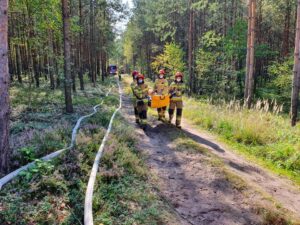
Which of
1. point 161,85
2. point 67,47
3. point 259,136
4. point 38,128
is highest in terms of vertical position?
point 67,47

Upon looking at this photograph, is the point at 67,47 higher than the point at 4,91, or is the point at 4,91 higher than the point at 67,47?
the point at 67,47

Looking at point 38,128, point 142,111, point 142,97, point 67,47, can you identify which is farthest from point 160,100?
point 38,128

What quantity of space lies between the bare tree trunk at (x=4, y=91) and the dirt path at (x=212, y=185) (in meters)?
3.07

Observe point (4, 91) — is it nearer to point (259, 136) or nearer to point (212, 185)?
point (212, 185)

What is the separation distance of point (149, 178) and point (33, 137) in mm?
3189

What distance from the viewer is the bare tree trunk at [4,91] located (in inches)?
187

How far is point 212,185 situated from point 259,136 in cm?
416

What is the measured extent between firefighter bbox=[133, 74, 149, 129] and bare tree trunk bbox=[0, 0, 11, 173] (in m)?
5.83

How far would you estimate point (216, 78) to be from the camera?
28.4 m

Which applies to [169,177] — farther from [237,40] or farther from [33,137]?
[237,40]

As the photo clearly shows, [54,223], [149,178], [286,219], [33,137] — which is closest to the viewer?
[54,223]

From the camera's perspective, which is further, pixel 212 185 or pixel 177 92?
pixel 177 92

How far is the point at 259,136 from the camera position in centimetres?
916

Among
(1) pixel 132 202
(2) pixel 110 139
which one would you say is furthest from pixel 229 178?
(2) pixel 110 139
